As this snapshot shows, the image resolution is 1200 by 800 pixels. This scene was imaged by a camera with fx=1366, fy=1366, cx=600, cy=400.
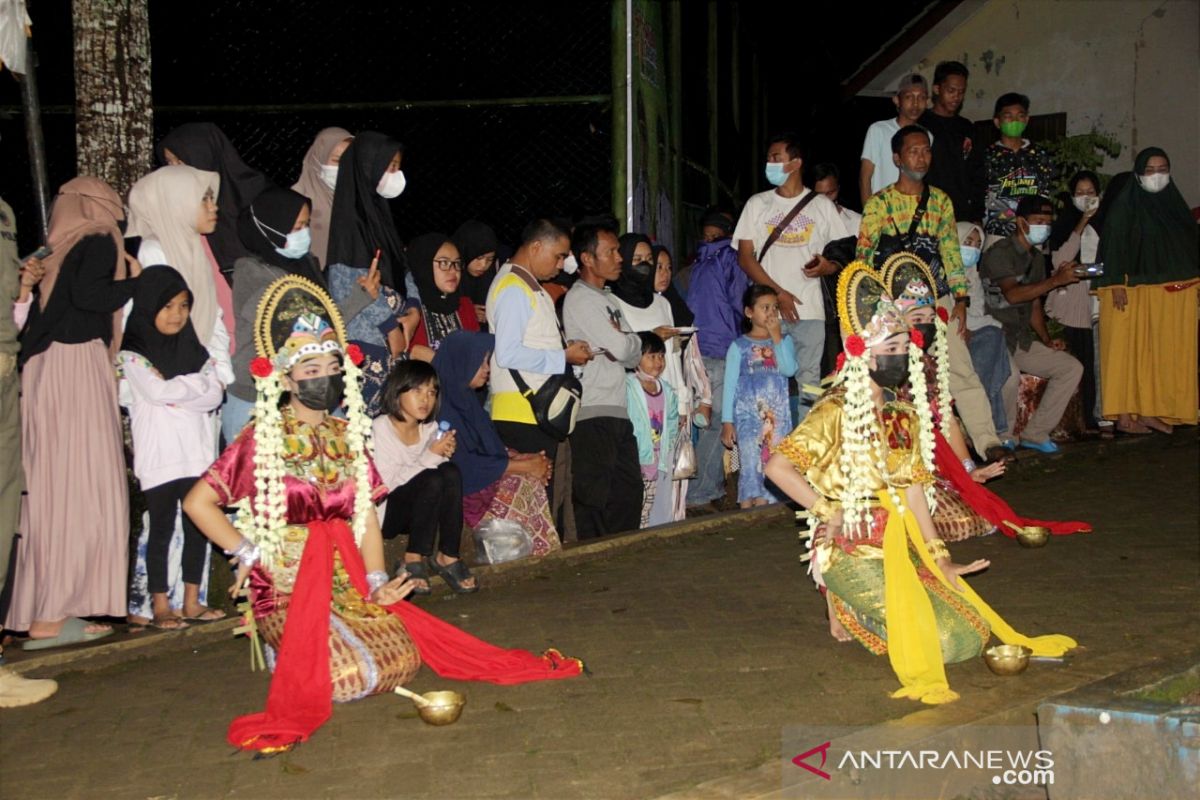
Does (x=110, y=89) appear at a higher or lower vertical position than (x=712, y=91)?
lower

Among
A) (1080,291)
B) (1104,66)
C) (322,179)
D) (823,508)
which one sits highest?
(1104,66)

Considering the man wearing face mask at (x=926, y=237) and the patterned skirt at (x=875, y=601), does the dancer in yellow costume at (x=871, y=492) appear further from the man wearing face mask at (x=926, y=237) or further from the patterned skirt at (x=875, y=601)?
the man wearing face mask at (x=926, y=237)

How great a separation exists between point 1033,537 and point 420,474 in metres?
3.58

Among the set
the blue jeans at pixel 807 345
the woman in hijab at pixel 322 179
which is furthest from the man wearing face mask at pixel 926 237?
the woman in hijab at pixel 322 179

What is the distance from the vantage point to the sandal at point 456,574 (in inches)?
290

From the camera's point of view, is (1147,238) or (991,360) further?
(1147,238)

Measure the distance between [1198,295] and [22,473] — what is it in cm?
973

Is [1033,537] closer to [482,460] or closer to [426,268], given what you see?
[482,460]

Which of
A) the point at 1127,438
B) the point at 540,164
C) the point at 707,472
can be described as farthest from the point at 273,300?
the point at 1127,438

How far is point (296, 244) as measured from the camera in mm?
6988

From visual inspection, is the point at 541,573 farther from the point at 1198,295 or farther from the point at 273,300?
the point at 1198,295

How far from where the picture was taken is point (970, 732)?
4957 millimetres

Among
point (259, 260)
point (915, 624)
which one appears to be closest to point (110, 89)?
point (259, 260)

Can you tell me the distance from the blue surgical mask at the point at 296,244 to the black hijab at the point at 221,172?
43 centimetres
